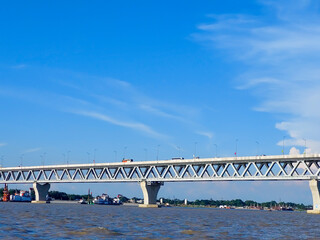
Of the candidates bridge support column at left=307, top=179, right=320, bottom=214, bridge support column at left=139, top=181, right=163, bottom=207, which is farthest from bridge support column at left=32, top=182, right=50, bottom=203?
bridge support column at left=307, top=179, right=320, bottom=214

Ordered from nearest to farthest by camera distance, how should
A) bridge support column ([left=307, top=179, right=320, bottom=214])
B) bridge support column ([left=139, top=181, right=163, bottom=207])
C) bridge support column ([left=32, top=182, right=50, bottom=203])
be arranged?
bridge support column ([left=307, top=179, right=320, bottom=214])
bridge support column ([left=139, top=181, right=163, bottom=207])
bridge support column ([left=32, top=182, right=50, bottom=203])

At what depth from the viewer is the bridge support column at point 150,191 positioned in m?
152

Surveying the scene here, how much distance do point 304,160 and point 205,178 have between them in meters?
29.3

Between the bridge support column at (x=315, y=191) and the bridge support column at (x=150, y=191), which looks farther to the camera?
the bridge support column at (x=150, y=191)

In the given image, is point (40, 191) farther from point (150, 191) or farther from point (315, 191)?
→ point (315, 191)

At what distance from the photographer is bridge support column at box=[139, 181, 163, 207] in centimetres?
15200

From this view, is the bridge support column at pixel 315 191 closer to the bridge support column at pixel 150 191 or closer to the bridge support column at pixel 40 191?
the bridge support column at pixel 150 191

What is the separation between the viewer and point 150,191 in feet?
503

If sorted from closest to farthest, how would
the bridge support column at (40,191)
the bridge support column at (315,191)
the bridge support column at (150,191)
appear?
the bridge support column at (315,191) < the bridge support column at (150,191) < the bridge support column at (40,191)

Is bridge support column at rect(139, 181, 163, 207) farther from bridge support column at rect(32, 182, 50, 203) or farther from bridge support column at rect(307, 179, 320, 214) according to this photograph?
bridge support column at rect(32, 182, 50, 203)

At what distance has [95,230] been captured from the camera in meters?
42.4

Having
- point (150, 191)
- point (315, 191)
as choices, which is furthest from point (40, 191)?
point (315, 191)

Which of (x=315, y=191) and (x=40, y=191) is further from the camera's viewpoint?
(x=40, y=191)

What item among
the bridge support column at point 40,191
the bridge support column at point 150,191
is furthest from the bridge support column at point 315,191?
the bridge support column at point 40,191
